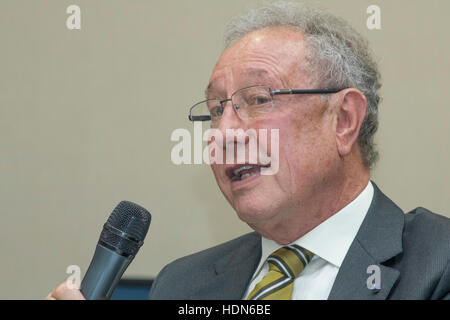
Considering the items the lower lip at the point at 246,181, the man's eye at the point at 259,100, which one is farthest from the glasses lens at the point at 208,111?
the lower lip at the point at 246,181

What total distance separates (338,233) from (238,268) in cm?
32

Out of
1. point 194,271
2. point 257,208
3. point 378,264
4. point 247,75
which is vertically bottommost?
point 194,271

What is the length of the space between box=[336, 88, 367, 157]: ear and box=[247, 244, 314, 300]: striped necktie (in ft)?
0.92

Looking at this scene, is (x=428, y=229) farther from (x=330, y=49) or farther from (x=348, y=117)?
(x=330, y=49)

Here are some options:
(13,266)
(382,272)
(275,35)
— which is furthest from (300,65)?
(13,266)

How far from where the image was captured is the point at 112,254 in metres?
1.14

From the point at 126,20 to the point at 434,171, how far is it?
1.20 metres

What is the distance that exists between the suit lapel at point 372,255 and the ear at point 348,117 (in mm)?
173

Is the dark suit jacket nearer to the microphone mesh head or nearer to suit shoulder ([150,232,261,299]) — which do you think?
suit shoulder ([150,232,261,299])

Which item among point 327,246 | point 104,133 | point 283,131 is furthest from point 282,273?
point 104,133

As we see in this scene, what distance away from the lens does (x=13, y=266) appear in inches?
84.8

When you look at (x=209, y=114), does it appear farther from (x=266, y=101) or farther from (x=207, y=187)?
(x=207, y=187)

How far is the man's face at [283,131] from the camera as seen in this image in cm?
145

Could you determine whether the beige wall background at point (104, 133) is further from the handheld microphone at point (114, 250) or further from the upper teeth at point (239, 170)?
the handheld microphone at point (114, 250)
